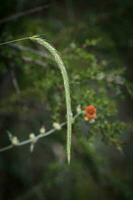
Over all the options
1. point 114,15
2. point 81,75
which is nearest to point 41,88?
point 81,75

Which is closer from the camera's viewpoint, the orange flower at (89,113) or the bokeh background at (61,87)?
the orange flower at (89,113)

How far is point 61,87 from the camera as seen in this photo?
5.77ft

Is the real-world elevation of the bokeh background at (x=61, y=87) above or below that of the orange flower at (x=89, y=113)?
below

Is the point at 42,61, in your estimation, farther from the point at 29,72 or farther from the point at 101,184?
the point at 101,184

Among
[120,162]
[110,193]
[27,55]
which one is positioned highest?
[27,55]

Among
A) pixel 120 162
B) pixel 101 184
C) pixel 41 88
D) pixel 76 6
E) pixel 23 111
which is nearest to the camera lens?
pixel 41 88

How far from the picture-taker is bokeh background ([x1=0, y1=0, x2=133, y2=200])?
1.77 m

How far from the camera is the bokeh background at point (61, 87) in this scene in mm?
1771

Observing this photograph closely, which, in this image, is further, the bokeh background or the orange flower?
the bokeh background

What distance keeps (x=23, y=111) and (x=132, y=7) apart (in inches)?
27.1

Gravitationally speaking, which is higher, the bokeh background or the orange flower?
the orange flower

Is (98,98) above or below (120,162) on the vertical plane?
above

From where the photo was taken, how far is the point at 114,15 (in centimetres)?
241

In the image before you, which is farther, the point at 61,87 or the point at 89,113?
the point at 61,87
